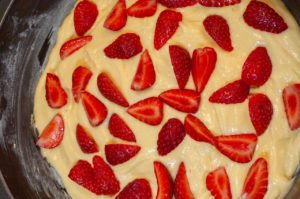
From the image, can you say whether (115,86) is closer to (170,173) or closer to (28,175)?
(170,173)

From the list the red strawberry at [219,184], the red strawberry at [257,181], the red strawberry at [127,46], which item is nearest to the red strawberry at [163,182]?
the red strawberry at [219,184]

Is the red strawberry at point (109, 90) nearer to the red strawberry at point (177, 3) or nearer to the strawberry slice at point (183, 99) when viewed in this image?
the strawberry slice at point (183, 99)

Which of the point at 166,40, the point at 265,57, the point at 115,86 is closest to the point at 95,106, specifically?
the point at 115,86

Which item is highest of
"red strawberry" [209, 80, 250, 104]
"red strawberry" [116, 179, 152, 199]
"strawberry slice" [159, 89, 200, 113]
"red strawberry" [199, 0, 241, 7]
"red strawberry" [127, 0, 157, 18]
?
"red strawberry" [127, 0, 157, 18]

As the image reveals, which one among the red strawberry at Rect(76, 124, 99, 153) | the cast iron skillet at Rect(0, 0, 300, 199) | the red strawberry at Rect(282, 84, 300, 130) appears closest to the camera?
the red strawberry at Rect(282, 84, 300, 130)

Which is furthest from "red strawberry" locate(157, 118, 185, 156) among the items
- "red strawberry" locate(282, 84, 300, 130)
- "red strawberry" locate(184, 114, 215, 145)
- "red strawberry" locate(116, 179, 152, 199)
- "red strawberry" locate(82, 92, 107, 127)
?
"red strawberry" locate(282, 84, 300, 130)

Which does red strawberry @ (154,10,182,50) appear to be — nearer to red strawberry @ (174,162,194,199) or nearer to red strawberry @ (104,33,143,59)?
red strawberry @ (104,33,143,59)
